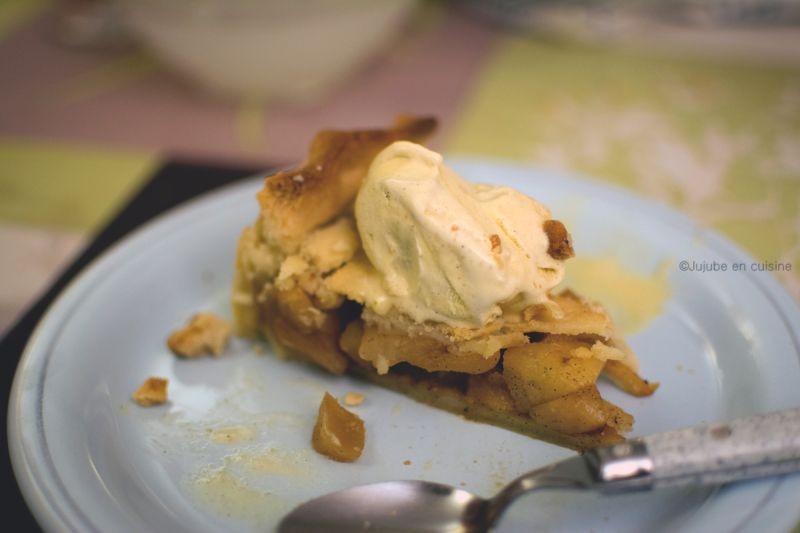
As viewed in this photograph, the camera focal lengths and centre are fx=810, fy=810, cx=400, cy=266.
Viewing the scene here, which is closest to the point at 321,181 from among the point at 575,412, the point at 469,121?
the point at 575,412

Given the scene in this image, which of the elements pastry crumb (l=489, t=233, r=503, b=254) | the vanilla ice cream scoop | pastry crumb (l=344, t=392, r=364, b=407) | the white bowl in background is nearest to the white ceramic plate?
pastry crumb (l=344, t=392, r=364, b=407)

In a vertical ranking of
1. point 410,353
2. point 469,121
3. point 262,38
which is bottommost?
point 410,353

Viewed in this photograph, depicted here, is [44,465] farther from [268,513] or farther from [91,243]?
[91,243]

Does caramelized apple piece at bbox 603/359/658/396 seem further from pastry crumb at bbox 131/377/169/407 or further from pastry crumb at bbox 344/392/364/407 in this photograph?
pastry crumb at bbox 131/377/169/407

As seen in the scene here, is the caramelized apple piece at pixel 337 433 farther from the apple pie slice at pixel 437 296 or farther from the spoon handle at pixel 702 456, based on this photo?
the spoon handle at pixel 702 456

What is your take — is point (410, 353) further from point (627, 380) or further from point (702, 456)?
point (702, 456)

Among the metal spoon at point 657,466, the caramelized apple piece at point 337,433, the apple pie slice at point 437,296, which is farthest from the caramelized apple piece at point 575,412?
the caramelized apple piece at point 337,433

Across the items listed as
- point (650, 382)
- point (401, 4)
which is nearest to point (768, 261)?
point (650, 382)

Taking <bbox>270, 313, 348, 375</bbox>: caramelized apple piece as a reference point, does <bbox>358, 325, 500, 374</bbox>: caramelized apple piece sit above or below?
above
